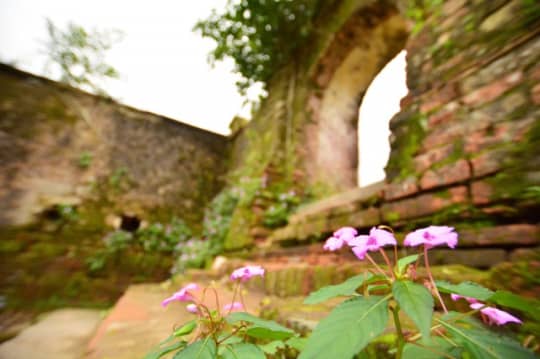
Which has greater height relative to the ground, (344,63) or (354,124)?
(344,63)

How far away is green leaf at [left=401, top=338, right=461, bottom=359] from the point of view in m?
0.47

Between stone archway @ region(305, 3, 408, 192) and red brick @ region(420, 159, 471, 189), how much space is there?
7.18ft

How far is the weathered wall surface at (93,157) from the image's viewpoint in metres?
3.88

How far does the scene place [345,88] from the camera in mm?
3947

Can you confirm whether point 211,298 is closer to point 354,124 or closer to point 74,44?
point 354,124

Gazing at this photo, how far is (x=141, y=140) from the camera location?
16.6 feet

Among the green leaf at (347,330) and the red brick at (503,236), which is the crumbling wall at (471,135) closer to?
the red brick at (503,236)

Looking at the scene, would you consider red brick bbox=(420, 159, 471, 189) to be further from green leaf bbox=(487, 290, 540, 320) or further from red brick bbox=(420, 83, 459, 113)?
green leaf bbox=(487, 290, 540, 320)

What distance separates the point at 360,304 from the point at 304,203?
3021 millimetres

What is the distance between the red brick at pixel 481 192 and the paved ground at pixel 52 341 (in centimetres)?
201

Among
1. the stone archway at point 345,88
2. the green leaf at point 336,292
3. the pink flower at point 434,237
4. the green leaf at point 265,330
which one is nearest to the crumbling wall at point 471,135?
the pink flower at point 434,237

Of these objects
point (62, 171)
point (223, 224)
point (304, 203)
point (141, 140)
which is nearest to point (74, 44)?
point (141, 140)

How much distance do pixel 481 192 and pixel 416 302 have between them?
1176 mm

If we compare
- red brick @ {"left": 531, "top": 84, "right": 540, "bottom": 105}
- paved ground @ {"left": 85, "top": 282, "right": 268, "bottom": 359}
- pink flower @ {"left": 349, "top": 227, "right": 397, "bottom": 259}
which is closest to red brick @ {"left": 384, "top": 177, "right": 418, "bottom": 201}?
red brick @ {"left": 531, "top": 84, "right": 540, "bottom": 105}
